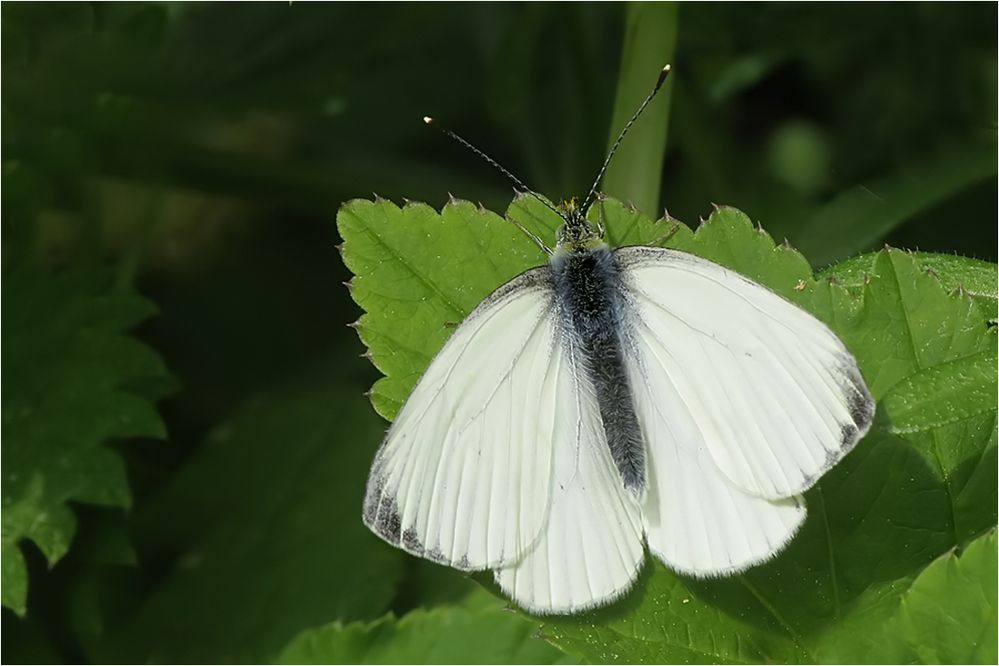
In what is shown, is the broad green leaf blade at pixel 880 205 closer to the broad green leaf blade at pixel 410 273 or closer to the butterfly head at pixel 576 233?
the butterfly head at pixel 576 233

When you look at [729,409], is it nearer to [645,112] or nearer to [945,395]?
[945,395]

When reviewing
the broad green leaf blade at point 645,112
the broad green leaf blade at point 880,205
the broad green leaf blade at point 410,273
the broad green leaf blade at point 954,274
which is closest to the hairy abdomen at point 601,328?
the broad green leaf blade at point 410,273

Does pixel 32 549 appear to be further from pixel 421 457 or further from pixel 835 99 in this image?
pixel 835 99

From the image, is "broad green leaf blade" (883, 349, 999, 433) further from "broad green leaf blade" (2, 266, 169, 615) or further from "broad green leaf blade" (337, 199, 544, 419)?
"broad green leaf blade" (2, 266, 169, 615)

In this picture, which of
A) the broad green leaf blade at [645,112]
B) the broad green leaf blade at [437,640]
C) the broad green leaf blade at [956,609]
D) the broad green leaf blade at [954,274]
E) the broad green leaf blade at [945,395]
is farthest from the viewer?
the broad green leaf blade at [645,112]

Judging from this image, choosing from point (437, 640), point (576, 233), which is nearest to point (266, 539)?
point (437, 640)
